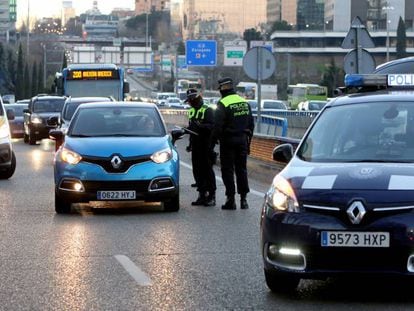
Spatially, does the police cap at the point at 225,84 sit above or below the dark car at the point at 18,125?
above

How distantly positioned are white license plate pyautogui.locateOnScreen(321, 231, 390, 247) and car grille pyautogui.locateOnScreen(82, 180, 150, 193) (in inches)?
261

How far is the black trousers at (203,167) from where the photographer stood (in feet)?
50.8

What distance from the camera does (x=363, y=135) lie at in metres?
8.63

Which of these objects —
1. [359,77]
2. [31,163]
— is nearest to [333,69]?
[31,163]

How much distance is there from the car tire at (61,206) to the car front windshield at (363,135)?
19.2 feet

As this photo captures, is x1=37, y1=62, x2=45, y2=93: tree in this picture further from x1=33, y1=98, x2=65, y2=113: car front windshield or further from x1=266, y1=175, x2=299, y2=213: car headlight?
x1=266, y1=175, x2=299, y2=213: car headlight

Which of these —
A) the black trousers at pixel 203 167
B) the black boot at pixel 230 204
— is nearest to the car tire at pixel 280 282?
the black boot at pixel 230 204

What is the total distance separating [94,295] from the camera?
8.25 metres

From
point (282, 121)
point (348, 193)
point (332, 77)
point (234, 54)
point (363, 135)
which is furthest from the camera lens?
point (332, 77)

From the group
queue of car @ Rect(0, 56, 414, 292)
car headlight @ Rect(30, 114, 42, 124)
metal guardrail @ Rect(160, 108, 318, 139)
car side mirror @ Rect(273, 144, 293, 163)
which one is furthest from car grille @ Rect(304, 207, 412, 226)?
car headlight @ Rect(30, 114, 42, 124)

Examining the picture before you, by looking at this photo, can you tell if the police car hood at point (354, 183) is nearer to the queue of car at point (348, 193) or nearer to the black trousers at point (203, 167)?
the queue of car at point (348, 193)

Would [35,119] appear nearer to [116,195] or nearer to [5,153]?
[5,153]

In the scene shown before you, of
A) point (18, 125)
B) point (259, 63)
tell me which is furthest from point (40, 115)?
point (259, 63)

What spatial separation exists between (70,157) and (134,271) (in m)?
4.94
